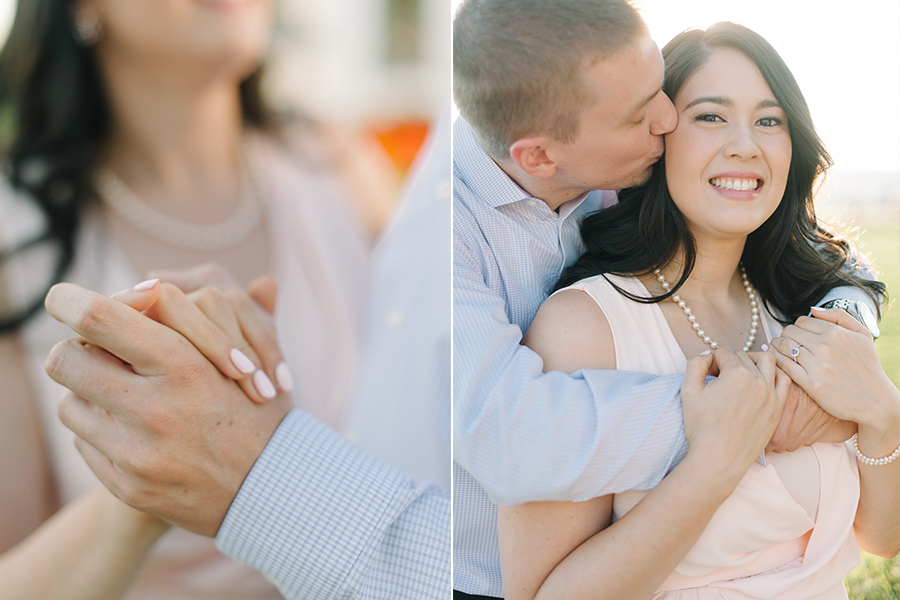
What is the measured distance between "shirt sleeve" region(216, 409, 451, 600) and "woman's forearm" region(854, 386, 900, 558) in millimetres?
598

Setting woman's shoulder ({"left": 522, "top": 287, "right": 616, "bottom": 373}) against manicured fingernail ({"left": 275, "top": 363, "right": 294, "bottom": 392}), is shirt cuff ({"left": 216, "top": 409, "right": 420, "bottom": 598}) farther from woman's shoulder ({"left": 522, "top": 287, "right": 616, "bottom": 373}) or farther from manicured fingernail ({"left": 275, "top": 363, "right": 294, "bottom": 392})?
woman's shoulder ({"left": 522, "top": 287, "right": 616, "bottom": 373})

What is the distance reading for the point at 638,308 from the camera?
2.82 ft

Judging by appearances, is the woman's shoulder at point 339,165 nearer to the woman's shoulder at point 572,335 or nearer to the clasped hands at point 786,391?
the woman's shoulder at point 572,335

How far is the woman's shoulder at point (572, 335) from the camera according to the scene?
809 millimetres

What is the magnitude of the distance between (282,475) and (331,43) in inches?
81.4

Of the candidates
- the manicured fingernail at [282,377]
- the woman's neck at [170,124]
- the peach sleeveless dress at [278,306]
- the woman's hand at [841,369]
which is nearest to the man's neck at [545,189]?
the woman's hand at [841,369]

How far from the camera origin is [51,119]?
114 centimetres

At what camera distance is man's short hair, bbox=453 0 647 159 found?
0.84 metres

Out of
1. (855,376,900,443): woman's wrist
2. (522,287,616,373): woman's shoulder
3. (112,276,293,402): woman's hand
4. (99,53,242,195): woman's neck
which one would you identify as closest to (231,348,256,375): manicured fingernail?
(112,276,293,402): woman's hand

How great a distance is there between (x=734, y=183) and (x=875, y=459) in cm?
43

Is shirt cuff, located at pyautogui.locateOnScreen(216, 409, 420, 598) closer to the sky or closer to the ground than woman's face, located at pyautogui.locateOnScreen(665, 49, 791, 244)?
closer to the ground

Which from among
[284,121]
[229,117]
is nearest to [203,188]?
[229,117]

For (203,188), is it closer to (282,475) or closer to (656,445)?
(282,475)

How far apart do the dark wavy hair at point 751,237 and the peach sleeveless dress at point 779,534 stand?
164 millimetres
